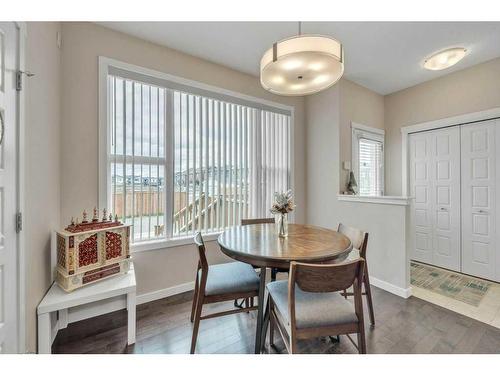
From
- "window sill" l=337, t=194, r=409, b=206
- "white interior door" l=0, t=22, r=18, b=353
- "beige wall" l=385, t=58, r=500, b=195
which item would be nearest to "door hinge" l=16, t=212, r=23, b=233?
"white interior door" l=0, t=22, r=18, b=353

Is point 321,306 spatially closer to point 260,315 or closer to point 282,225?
point 260,315

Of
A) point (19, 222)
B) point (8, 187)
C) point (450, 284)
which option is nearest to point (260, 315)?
point (19, 222)

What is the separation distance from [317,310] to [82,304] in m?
1.66

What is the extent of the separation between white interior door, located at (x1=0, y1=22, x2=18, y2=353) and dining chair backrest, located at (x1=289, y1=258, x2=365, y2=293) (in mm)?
1472

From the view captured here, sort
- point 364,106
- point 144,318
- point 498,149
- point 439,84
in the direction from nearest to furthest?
1. point 144,318
2. point 498,149
3. point 439,84
4. point 364,106

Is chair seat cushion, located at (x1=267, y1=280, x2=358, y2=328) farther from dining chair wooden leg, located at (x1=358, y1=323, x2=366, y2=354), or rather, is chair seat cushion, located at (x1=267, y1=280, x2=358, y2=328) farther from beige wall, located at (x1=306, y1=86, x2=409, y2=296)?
beige wall, located at (x1=306, y1=86, x2=409, y2=296)

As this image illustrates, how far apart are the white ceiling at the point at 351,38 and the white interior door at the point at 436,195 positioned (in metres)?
1.05

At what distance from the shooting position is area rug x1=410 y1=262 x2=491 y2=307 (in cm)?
246

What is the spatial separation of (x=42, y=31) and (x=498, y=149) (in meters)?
4.74

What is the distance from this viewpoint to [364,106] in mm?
3484

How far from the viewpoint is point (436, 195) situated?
11.0 feet

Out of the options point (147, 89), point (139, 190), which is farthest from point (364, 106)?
point (139, 190)
